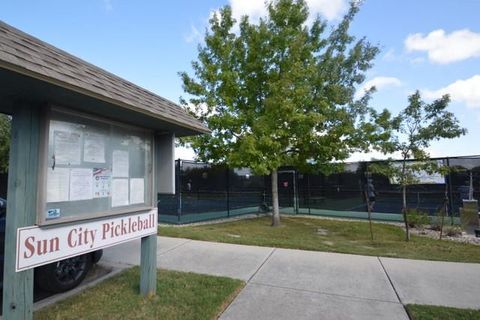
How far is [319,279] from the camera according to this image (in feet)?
14.5

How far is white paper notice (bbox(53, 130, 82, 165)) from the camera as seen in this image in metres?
2.76

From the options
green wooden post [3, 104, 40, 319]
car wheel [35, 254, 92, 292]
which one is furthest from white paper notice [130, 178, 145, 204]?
car wheel [35, 254, 92, 292]

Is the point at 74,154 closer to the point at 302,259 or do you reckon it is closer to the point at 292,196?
the point at 302,259

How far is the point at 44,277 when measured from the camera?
12.5 ft

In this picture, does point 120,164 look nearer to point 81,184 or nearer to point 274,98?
point 81,184

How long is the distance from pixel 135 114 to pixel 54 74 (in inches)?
39.9

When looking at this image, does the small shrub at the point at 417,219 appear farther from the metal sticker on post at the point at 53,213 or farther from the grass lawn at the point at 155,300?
the metal sticker on post at the point at 53,213

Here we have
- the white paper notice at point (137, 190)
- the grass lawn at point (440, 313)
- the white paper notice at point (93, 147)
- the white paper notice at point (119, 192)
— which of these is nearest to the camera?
the white paper notice at point (93, 147)

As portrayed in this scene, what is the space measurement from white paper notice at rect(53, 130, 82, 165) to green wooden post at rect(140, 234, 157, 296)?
144 cm

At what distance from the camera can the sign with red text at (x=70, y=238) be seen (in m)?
2.44

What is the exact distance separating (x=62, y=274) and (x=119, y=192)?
5.58 ft

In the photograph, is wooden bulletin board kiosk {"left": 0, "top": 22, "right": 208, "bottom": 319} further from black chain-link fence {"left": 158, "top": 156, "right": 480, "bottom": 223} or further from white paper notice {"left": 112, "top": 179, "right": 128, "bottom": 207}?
black chain-link fence {"left": 158, "top": 156, "right": 480, "bottom": 223}

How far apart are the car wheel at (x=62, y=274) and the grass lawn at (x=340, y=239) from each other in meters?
3.08

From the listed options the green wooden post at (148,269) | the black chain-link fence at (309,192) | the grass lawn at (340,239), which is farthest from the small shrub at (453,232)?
the green wooden post at (148,269)
